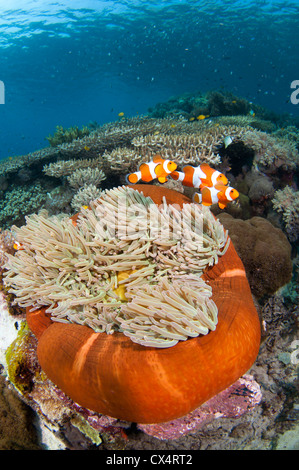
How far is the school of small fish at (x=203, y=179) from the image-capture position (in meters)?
2.59

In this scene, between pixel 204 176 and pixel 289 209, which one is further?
pixel 289 209

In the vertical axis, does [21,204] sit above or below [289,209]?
below

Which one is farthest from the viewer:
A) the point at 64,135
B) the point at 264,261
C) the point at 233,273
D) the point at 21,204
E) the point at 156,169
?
the point at 64,135

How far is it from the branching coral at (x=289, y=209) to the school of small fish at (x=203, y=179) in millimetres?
1884

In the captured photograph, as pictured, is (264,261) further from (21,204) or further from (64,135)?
(64,135)

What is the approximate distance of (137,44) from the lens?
2942cm

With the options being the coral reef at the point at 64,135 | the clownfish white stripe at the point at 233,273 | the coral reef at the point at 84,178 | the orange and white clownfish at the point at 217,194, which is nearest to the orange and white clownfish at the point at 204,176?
the orange and white clownfish at the point at 217,194

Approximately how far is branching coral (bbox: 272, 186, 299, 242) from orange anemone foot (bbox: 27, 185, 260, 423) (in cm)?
290

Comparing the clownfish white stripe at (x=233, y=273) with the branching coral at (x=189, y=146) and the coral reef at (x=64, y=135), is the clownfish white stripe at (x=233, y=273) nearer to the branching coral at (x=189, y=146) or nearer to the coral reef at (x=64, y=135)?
the branching coral at (x=189, y=146)

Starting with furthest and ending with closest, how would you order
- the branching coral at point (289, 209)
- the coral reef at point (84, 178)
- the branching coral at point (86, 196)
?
the coral reef at point (84, 178) < the branching coral at point (86, 196) < the branching coral at point (289, 209)

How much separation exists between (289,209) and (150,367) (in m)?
3.70

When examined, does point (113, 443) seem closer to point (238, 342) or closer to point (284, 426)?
point (284, 426)

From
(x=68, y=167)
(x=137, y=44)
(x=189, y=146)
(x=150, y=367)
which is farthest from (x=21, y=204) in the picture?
(x=137, y=44)

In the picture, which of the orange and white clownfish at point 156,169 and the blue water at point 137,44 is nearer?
the orange and white clownfish at point 156,169
